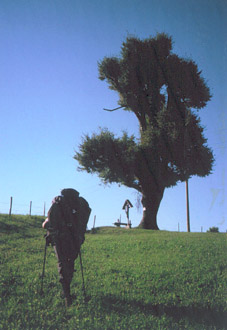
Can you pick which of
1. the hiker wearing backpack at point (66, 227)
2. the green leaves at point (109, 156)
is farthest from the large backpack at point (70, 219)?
the green leaves at point (109, 156)

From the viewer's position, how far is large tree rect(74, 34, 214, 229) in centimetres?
2698

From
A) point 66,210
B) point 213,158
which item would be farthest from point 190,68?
point 66,210

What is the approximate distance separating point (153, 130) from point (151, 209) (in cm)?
721

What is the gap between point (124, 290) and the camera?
7598 mm

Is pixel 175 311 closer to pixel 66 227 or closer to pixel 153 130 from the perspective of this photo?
pixel 66 227

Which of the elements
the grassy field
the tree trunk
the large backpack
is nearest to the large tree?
the tree trunk

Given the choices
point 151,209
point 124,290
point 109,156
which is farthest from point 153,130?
point 124,290

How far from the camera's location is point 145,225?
27.4 m

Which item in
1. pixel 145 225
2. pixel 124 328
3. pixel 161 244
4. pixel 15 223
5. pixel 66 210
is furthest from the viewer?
pixel 145 225

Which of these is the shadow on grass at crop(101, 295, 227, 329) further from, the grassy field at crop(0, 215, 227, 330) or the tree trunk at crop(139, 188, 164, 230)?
the tree trunk at crop(139, 188, 164, 230)

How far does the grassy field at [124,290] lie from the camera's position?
5586mm

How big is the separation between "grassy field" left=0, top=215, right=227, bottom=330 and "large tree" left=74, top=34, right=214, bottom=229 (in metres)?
13.5

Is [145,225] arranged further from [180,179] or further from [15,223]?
[15,223]

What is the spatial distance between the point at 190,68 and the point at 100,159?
40.5 ft
